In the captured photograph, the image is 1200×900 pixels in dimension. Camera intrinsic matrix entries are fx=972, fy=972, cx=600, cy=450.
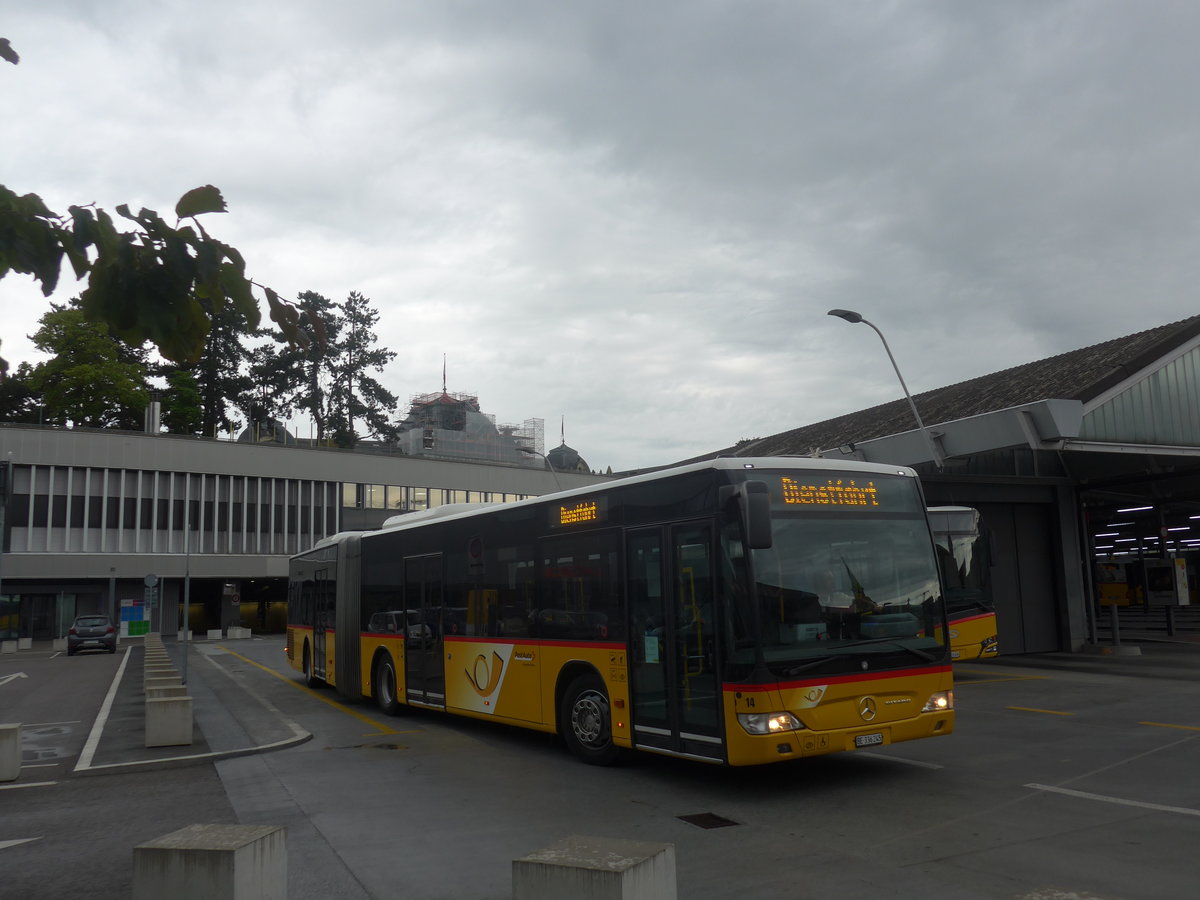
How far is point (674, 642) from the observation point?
9672 millimetres

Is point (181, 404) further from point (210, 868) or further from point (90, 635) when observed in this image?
point (210, 868)

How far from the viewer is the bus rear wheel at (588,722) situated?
35.5 ft

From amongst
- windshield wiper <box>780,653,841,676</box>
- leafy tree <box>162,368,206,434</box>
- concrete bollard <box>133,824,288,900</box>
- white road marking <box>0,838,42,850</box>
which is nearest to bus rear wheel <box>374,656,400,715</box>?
white road marking <box>0,838,42,850</box>

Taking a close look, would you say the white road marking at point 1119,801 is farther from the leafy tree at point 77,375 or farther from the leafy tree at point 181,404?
the leafy tree at point 181,404

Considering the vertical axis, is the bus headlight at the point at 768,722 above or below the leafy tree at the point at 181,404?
below

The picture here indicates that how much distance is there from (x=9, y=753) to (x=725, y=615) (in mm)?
8667

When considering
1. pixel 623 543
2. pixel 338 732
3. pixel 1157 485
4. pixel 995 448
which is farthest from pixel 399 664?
pixel 1157 485

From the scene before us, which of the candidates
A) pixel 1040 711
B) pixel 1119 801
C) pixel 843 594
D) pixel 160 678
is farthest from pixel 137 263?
pixel 160 678

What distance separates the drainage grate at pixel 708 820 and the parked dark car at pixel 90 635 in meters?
39.9

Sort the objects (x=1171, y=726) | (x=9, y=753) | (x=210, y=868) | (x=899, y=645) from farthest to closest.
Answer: (x=1171, y=726)
(x=9, y=753)
(x=899, y=645)
(x=210, y=868)

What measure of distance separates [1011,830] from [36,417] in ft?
258

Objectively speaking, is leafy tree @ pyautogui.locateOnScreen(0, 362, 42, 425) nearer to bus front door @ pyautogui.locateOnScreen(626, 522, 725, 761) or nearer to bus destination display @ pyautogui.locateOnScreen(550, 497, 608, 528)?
bus destination display @ pyautogui.locateOnScreen(550, 497, 608, 528)

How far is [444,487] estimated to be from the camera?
69.0 meters

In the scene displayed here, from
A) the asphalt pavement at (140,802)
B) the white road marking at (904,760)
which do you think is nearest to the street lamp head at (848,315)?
the asphalt pavement at (140,802)
